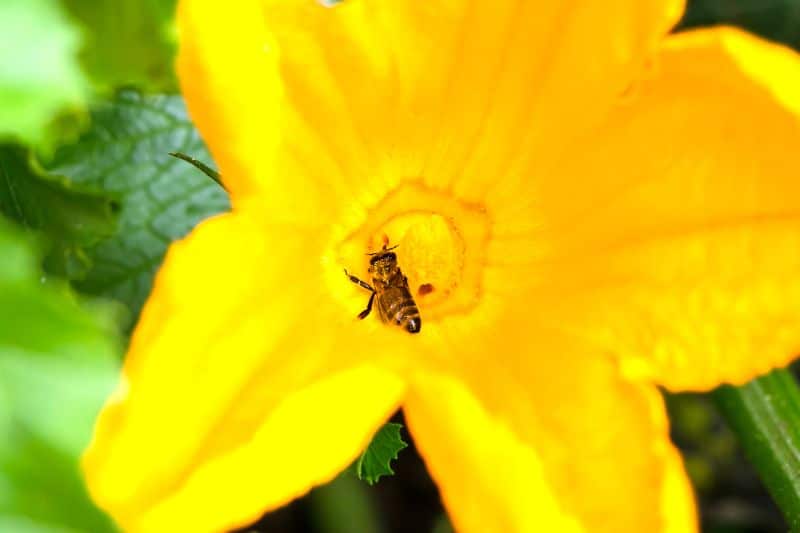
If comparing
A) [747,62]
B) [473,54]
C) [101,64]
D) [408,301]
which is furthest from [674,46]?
[101,64]

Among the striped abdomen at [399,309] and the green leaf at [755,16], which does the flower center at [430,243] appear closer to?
the striped abdomen at [399,309]

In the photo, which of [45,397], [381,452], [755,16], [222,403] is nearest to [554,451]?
[381,452]

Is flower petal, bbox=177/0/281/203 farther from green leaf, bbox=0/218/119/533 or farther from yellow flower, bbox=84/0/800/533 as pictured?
green leaf, bbox=0/218/119/533

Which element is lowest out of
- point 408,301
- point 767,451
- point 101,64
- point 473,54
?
point 767,451

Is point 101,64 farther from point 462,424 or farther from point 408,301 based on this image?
point 462,424

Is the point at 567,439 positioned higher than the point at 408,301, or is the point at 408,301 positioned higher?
the point at 408,301

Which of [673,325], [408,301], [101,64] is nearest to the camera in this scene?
[673,325]

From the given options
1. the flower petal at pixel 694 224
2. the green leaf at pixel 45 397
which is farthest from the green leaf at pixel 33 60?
the flower petal at pixel 694 224

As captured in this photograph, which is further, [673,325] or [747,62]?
[673,325]
